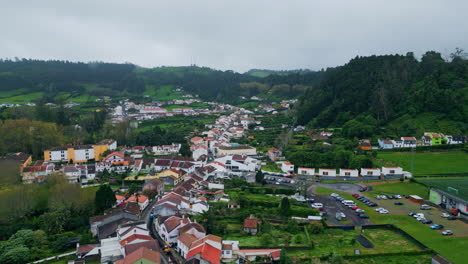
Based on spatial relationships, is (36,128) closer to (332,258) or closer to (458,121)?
(332,258)

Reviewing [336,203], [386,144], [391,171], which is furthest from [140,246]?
[386,144]

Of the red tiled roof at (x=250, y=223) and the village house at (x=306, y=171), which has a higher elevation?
the village house at (x=306, y=171)

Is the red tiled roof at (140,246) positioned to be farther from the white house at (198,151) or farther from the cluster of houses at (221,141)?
the white house at (198,151)

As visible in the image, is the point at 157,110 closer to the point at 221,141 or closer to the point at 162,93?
the point at 162,93

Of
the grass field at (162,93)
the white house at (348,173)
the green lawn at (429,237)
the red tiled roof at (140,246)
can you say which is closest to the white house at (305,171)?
the white house at (348,173)

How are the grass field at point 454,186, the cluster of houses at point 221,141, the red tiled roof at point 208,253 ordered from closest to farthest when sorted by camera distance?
the red tiled roof at point 208,253 → the grass field at point 454,186 → the cluster of houses at point 221,141

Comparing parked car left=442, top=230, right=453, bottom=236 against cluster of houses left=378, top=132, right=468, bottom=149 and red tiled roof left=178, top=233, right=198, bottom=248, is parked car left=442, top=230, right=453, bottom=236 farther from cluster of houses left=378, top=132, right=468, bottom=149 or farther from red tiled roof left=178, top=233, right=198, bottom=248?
cluster of houses left=378, top=132, right=468, bottom=149
